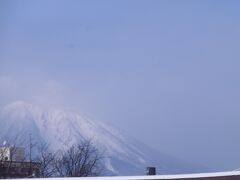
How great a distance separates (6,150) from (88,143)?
887cm

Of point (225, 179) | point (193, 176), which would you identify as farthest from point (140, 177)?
point (225, 179)

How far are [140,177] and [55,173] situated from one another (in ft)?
104

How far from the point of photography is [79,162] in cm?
4041

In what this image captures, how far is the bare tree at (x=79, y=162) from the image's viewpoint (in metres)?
37.5

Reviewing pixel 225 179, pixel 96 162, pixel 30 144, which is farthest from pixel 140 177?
pixel 30 144

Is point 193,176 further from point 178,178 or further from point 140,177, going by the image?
point 140,177

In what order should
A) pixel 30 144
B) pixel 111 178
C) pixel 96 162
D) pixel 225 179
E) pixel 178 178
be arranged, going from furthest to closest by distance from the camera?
pixel 30 144
pixel 96 162
pixel 225 179
pixel 178 178
pixel 111 178

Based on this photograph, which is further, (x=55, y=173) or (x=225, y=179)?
(x=55, y=173)

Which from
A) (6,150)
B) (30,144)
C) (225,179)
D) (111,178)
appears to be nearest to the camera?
(111,178)

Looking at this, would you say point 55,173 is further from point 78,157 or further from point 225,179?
point 225,179

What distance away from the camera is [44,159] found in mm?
42250

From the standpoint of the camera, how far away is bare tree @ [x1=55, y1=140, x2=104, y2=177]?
123ft

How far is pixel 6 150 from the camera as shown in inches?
1757

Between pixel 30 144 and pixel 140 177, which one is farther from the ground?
pixel 30 144
